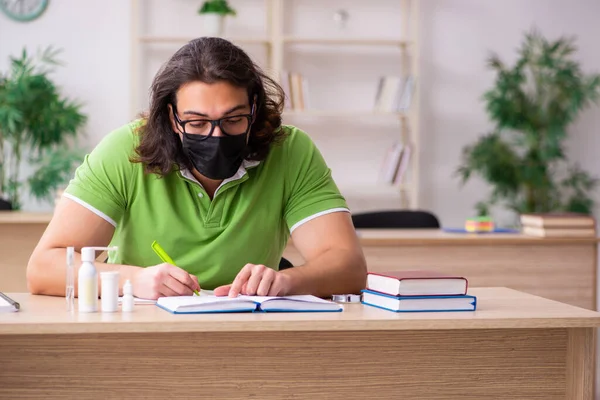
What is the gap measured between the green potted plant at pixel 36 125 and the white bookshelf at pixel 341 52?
536mm

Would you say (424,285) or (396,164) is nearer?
(424,285)

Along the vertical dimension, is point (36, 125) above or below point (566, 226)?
above

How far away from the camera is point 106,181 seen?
195cm

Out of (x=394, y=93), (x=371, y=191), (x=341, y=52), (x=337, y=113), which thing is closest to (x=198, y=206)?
(x=337, y=113)

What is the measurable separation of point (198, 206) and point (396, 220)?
6.44ft

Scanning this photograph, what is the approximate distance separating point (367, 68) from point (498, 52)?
0.95m

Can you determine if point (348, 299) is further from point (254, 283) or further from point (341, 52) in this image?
point (341, 52)

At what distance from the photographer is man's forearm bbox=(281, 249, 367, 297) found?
5.99 feet

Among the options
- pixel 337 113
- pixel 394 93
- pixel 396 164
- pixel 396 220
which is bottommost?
pixel 396 220

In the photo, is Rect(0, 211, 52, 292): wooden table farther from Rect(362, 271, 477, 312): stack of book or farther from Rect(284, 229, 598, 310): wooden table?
Rect(362, 271, 477, 312): stack of book

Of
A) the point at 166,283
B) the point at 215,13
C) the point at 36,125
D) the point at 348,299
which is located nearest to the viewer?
the point at 166,283

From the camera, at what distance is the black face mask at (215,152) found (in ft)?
6.10

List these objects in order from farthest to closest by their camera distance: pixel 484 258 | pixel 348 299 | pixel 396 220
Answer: pixel 396 220
pixel 484 258
pixel 348 299

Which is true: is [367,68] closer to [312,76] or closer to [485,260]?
[312,76]
